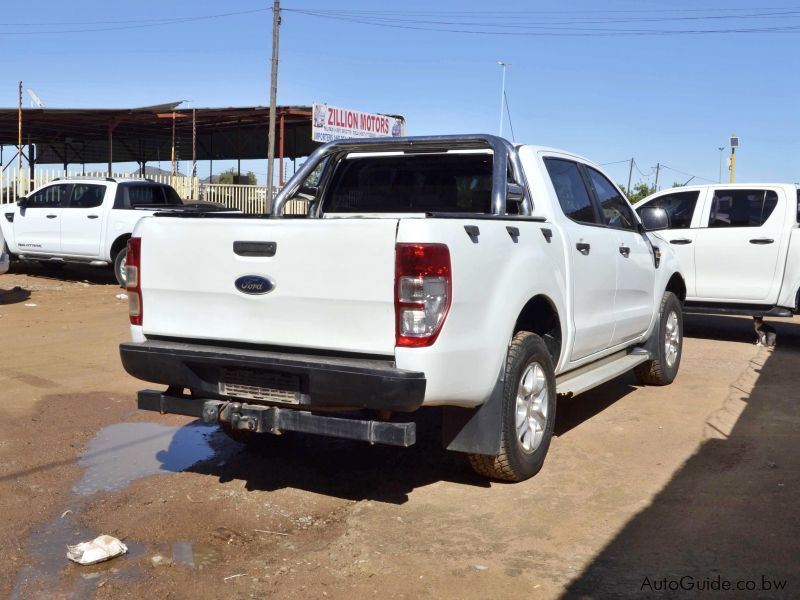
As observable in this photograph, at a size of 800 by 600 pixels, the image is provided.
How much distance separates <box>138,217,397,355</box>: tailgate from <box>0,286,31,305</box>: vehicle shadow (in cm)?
962

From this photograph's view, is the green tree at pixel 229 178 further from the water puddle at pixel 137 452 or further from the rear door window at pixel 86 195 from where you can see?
the water puddle at pixel 137 452

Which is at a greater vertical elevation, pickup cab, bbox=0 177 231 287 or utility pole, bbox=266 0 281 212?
utility pole, bbox=266 0 281 212

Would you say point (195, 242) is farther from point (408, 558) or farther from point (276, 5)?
point (276, 5)

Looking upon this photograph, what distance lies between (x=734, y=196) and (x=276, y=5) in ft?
53.6

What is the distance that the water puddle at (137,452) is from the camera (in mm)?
5211

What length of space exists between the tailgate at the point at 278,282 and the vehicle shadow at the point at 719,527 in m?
1.45

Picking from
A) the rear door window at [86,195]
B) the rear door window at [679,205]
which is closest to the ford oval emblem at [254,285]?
the rear door window at [679,205]

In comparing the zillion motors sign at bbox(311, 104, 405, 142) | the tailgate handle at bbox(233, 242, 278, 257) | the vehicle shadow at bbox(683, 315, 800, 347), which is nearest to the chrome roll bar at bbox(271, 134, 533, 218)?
the tailgate handle at bbox(233, 242, 278, 257)

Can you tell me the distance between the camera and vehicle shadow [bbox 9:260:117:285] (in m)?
16.5

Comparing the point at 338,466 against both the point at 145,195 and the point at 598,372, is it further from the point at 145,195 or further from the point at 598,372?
the point at 145,195

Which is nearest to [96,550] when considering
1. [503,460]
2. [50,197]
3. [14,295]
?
[503,460]

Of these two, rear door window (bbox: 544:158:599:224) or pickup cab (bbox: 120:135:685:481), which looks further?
rear door window (bbox: 544:158:599:224)

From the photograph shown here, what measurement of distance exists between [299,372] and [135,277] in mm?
1231

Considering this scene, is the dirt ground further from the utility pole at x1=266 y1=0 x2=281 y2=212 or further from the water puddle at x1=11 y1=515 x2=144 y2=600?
the utility pole at x1=266 y1=0 x2=281 y2=212
